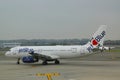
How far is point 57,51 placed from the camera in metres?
43.4

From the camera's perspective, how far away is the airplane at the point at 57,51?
4125 centimetres

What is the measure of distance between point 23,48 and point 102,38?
11597 millimetres

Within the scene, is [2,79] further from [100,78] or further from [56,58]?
[56,58]

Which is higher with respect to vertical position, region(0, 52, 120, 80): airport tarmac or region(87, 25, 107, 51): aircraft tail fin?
region(87, 25, 107, 51): aircraft tail fin

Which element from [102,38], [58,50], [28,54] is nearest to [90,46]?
[102,38]

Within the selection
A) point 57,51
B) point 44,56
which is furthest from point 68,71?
point 57,51

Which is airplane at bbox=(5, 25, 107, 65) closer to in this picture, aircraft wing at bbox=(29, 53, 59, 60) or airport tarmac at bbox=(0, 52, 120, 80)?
aircraft wing at bbox=(29, 53, 59, 60)

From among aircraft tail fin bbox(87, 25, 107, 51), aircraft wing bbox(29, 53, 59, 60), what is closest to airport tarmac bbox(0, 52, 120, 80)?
aircraft wing bbox(29, 53, 59, 60)

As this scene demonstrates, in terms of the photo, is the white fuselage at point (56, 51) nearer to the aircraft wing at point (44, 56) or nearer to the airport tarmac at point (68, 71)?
the aircraft wing at point (44, 56)

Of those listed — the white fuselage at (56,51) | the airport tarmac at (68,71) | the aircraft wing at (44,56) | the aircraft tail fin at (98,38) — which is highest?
the aircraft tail fin at (98,38)

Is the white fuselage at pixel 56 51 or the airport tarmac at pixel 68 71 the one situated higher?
the white fuselage at pixel 56 51

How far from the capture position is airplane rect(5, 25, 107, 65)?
41250mm

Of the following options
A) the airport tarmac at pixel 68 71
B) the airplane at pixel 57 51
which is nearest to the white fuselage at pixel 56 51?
the airplane at pixel 57 51

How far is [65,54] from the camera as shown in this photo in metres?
42.8
